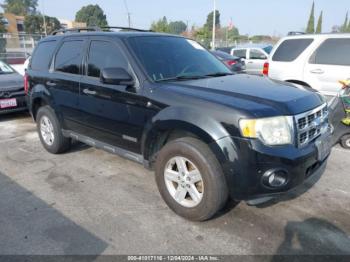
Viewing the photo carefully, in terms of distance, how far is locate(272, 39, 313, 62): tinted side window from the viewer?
6766 mm

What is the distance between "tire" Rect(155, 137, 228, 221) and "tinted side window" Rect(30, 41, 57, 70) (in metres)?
2.84

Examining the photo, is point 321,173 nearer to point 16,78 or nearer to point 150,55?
point 150,55

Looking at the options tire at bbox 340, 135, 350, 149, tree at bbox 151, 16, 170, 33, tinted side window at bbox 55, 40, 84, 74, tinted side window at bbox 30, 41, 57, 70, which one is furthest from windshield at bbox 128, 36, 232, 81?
tree at bbox 151, 16, 170, 33

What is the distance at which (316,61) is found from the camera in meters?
6.54

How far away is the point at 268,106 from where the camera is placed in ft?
9.20

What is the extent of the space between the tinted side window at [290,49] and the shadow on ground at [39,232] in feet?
18.4

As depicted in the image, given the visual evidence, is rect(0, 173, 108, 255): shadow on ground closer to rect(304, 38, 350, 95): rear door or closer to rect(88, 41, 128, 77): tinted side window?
rect(88, 41, 128, 77): tinted side window

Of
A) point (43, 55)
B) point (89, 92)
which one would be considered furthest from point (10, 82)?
point (89, 92)

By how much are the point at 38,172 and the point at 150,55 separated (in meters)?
2.28

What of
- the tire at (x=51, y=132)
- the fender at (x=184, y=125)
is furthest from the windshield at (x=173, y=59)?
the tire at (x=51, y=132)

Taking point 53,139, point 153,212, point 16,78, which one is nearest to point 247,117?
point 153,212

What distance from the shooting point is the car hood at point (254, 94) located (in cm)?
281

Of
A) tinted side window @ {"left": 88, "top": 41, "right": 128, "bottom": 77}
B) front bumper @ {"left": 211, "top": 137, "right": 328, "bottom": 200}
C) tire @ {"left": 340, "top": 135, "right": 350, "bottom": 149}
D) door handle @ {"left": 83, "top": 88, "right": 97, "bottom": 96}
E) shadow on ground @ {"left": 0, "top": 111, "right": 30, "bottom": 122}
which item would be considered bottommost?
shadow on ground @ {"left": 0, "top": 111, "right": 30, "bottom": 122}

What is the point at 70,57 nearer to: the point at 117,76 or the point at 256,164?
the point at 117,76
